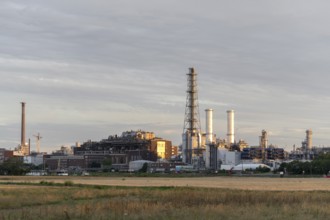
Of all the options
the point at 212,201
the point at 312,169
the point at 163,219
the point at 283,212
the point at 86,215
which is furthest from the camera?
the point at 312,169

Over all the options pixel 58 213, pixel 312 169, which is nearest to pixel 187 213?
pixel 58 213

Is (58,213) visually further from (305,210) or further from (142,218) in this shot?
(305,210)

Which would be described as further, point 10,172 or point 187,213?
point 10,172

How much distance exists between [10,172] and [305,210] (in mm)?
182936

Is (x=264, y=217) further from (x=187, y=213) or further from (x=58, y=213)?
(x=58, y=213)

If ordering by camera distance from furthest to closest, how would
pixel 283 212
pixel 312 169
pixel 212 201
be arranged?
pixel 312 169 → pixel 212 201 → pixel 283 212

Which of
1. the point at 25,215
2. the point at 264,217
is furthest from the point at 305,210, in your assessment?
the point at 25,215

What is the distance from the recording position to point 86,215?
88.2ft

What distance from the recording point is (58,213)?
28.4m

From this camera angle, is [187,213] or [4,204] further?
[4,204]

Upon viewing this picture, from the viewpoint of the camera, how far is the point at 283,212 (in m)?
28.8

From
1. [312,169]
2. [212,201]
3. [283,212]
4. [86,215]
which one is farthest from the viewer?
[312,169]

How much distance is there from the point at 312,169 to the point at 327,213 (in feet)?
585

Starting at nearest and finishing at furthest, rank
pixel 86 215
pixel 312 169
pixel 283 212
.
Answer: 1. pixel 86 215
2. pixel 283 212
3. pixel 312 169
